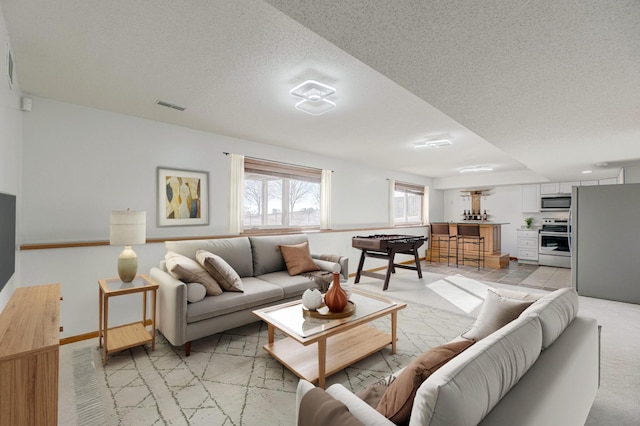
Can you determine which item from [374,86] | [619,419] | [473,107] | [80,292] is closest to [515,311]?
[619,419]

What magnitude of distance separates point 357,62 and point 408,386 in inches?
79.6

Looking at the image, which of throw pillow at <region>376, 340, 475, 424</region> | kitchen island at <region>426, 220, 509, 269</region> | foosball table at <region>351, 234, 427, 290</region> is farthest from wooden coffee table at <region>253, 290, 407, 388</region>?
kitchen island at <region>426, 220, 509, 269</region>

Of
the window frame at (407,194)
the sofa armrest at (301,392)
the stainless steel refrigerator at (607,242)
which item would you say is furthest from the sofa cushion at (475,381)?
the window frame at (407,194)

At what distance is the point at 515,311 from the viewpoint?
65.0 inches

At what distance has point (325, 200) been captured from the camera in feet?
17.5

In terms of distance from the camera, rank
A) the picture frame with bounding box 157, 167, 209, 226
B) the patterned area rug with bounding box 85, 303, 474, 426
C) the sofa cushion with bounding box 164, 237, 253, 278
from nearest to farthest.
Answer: the patterned area rug with bounding box 85, 303, 474, 426
the sofa cushion with bounding box 164, 237, 253, 278
the picture frame with bounding box 157, 167, 209, 226

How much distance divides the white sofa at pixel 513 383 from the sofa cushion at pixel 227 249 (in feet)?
8.31

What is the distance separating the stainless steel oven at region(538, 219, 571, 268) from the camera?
6.74 meters

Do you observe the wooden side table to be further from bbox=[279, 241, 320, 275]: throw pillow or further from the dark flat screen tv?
bbox=[279, 241, 320, 275]: throw pillow

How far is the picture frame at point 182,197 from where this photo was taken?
3475 millimetres

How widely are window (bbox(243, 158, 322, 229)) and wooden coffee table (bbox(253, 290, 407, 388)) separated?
2195 mm

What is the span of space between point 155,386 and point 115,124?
8.92ft

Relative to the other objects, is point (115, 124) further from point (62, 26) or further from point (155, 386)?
point (155, 386)

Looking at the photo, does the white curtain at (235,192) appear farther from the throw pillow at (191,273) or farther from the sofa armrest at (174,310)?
the sofa armrest at (174,310)
